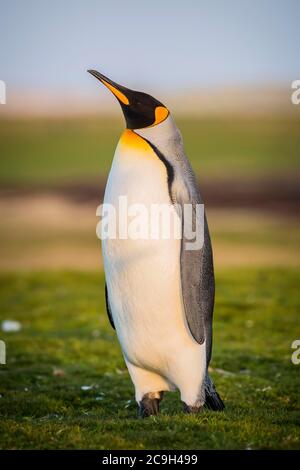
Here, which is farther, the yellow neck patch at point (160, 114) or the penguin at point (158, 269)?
the yellow neck patch at point (160, 114)

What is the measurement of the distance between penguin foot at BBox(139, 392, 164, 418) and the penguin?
0.76 ft

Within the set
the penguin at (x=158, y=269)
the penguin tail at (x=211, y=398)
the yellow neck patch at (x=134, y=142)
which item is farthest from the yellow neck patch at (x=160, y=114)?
the penguin tail at (x=211, y=398)

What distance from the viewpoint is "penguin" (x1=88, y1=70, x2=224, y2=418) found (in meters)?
5.70

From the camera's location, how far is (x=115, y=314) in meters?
5.99

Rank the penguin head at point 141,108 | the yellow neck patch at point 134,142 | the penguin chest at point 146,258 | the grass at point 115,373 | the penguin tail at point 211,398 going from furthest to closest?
Result: the penguin tail at point 211,398, the penguin head at point 141,108, the yellow neck patch at point 134,142, the penguin chest at point 146,258, the grass at point 115,373

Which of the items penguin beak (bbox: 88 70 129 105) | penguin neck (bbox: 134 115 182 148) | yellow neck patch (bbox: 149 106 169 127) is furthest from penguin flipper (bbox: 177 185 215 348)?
penguin beak (bbox: 88 70 129 105)

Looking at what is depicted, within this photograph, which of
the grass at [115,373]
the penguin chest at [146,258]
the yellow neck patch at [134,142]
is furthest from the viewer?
the yellow neck patch at [134,142]

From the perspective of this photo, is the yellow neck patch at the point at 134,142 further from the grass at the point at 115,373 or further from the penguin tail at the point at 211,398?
the grass at the point at 115,373

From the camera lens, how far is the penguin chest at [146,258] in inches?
223

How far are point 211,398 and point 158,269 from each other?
1193 millimetres

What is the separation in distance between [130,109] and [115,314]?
1541mm

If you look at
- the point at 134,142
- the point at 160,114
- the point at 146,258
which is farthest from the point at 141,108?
the point at 146,258

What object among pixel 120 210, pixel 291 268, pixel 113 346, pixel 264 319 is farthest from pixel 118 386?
pixel 291 268

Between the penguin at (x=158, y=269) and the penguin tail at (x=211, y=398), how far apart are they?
108 mm
